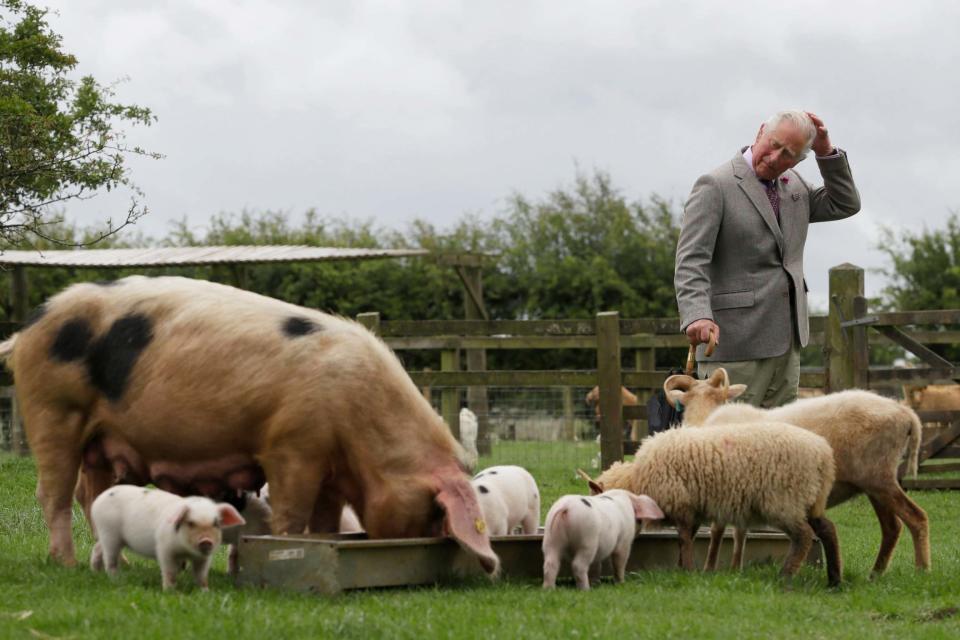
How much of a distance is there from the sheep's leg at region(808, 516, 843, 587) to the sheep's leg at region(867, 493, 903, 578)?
635 mm

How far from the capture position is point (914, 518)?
7703 mm

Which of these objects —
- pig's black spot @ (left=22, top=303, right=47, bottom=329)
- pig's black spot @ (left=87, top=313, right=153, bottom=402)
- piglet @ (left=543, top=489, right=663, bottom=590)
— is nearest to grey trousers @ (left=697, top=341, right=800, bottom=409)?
piglet @ (left=543, top=489, right=663, bottom=590)

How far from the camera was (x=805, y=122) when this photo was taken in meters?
7.90

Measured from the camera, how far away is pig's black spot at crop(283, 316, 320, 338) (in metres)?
Result: 6.66

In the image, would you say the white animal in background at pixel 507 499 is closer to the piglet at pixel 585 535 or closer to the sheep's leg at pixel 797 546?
the piglet at pixel 585 535

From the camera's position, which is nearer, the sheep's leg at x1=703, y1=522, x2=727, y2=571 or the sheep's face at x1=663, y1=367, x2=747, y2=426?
the sheep's leg at x1=703, y1=522, x2=727, y2=571

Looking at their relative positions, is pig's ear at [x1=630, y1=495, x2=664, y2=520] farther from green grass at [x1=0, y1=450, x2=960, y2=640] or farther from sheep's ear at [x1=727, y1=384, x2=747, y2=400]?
sheep's ear at [x1=727, y1=384, x2=747, y2=400]

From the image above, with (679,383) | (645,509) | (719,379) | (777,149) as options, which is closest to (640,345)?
(679,383)

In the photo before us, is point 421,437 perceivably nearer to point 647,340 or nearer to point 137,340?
point 137,340

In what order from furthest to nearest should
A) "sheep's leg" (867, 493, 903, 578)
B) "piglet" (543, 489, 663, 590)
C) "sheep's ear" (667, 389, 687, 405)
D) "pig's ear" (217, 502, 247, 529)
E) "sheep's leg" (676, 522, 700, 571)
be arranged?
1. "sheep's ear" (667, 389, 687, 405)
2. "sheep's leg" (867, 493, 903, 578)
3. "sheep's leg" (676, 522, 700, 571)
4. "piglet" (543, 489, 663, 590)
5. "pig's ear" (217, 502, 247, 529)

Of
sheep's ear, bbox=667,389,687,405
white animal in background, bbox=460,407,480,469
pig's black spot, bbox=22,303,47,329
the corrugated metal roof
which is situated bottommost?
white animal in background, bbox=460,407,480,469

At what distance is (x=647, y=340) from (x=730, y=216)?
29.7 feet

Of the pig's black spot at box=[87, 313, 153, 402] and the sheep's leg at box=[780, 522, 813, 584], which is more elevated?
the pig's black spot at box=[87, 313, 153, 402]

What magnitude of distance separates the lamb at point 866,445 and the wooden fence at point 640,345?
5.94 meters
